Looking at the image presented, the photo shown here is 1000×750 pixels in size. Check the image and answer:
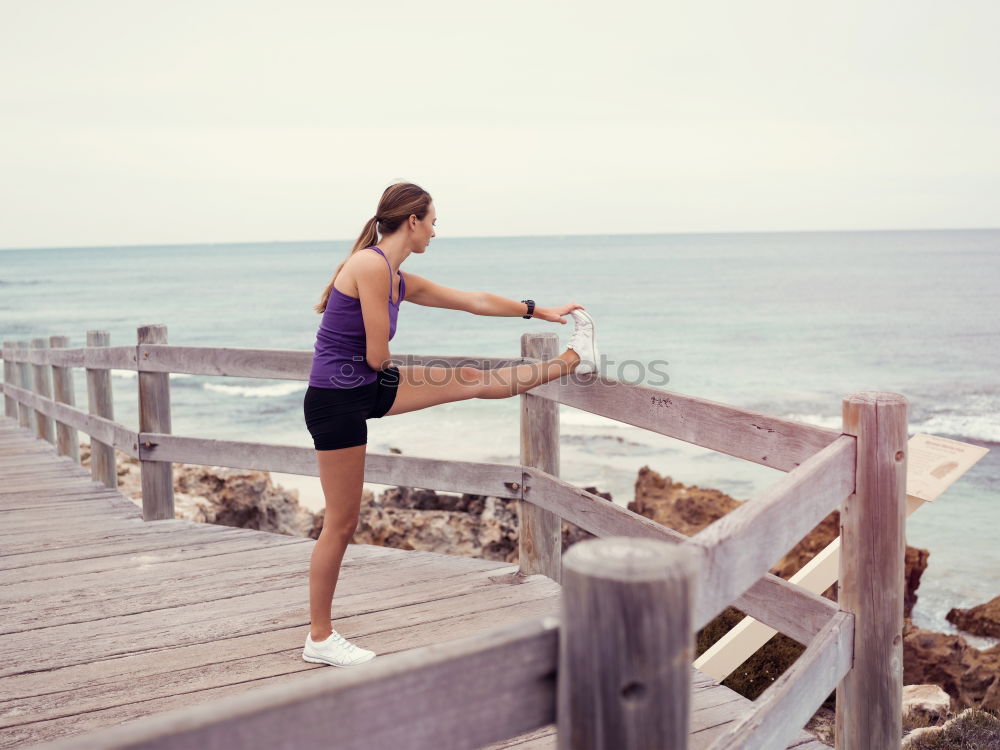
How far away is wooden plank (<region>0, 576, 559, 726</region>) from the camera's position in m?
3.13

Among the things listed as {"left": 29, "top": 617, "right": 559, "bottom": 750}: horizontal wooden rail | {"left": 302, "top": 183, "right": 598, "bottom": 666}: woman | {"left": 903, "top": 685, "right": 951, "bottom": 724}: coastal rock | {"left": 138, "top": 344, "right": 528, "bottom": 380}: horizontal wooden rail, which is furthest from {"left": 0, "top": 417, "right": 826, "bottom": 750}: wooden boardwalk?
{"left": 903, "top": 685, "right": 951, "bottom": 724}: coastal rock

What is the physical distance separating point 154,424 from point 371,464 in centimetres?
172

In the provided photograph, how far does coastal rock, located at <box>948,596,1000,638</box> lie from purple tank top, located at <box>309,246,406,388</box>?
8.10 meters

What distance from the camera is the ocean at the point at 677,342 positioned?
685 inches

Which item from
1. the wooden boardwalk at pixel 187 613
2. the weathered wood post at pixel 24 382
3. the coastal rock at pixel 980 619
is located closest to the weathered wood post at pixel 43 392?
the weathered wood post at pixel 24 382

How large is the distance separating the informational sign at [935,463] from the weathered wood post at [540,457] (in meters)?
1.56

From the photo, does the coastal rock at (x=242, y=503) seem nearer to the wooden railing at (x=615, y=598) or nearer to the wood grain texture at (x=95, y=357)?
the wood grain texture at (x=95, y=357)

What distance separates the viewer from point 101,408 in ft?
21.4

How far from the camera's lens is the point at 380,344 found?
10.1ft

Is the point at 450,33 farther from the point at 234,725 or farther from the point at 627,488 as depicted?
the point at 234,725

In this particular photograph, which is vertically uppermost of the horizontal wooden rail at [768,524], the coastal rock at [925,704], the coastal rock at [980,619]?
the horizontal wooden rail at [768,524]

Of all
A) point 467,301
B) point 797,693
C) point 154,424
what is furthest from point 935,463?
point 154,424

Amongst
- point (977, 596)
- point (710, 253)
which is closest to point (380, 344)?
point (977, 596)

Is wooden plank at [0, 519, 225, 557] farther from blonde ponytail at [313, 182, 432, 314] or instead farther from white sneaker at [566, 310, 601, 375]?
white sneaker at [566, 310, 601, 375]
